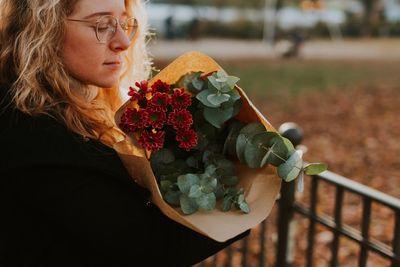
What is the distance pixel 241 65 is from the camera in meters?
17.2

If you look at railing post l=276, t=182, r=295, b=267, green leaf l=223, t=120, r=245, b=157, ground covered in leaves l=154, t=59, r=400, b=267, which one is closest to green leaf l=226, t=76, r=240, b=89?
green leaf l=223, t=120, r=245, b=157

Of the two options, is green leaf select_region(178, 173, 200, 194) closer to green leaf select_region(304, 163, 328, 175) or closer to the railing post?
green leaf select_region(304, 163, 328, 175)

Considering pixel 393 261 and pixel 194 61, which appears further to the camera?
pixel 393 261

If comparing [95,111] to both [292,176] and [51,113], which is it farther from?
[292,176]

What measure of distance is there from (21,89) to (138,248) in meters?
0.45

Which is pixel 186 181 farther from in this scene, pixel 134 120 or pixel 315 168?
pixel 315 168

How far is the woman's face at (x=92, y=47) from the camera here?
1429 mm

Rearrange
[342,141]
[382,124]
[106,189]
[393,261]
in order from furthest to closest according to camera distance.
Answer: [382,124], [342,141], [393,261], [106,189]

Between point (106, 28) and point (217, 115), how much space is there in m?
0.33

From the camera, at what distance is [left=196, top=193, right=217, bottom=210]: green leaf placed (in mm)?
1349

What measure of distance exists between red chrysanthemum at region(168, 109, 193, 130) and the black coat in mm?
155

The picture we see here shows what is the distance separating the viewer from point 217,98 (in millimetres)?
1409

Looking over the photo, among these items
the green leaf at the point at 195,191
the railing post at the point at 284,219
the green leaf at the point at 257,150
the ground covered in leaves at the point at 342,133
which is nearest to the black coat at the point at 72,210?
the green leaf at the point at 195,191

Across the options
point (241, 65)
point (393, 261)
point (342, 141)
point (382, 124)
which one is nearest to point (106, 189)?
point (393, 261)
